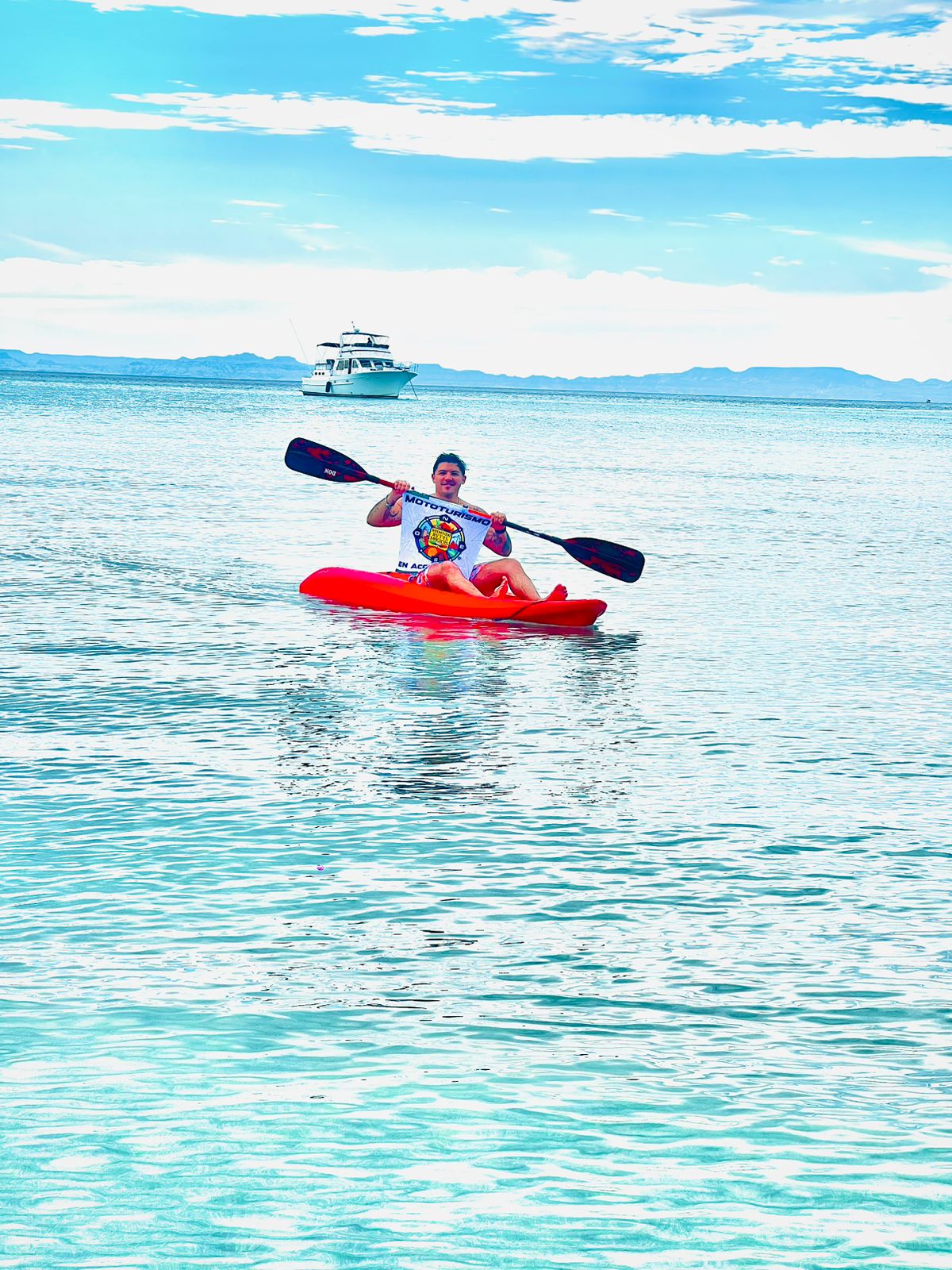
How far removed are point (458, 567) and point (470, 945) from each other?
29.1ft

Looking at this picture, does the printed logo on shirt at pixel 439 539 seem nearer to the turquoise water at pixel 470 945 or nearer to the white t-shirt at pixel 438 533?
the white t-shirt at pixel 438 533

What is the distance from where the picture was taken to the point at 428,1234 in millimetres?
4328

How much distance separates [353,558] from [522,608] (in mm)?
7295

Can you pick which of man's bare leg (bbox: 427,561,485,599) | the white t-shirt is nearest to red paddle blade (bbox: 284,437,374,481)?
the white t-shirt

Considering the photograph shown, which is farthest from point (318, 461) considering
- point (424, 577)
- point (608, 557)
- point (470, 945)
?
point (470, 945)

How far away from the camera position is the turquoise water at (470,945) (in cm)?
447

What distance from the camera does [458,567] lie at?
15.1 meters

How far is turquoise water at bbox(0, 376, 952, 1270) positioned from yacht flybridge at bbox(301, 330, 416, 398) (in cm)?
13269

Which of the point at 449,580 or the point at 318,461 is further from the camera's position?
the point at 318,461

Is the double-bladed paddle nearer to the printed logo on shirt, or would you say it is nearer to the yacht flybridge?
the printed logo on shirt

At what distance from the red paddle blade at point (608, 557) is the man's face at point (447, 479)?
86.0 inches

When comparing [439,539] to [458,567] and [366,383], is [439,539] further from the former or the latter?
[366,383]

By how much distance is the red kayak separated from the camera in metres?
14.7

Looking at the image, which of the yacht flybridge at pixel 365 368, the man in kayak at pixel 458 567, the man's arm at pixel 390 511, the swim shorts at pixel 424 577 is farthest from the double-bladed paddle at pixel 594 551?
the yacht flybridge at pixel 365 368
